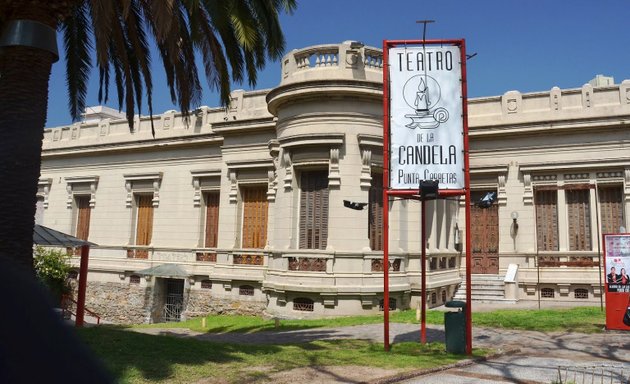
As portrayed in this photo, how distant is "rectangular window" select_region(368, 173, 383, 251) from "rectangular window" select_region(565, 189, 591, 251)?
7.30 meters

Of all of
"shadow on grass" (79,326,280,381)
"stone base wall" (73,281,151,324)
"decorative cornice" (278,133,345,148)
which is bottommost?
"stone base wall" (73,281,151,324)

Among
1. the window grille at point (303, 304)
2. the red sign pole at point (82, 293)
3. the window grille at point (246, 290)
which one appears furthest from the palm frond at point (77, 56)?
the window grille at point (246, 290)

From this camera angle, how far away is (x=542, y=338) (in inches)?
475

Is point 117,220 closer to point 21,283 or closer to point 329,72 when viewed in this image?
point 329,72

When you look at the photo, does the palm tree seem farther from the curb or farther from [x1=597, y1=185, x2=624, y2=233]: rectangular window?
[x1=597, y1=185, x2=624, y2=233]: rectangular window

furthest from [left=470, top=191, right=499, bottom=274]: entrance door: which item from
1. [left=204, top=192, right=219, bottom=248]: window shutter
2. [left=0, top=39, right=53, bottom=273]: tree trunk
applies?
[left=0, top=39, right=53, bottom=273]: tree trunk

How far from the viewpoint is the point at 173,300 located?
23.3 m

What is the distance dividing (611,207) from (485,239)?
178 inches

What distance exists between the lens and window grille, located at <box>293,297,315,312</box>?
16922 millimetres

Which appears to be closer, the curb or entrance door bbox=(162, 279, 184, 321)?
the curb

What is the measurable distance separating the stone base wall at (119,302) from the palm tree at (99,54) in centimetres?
1279

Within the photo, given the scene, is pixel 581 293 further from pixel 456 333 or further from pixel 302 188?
pixel 456 333

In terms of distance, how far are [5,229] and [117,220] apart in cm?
1888

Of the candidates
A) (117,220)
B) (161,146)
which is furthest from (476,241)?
(117,220)
